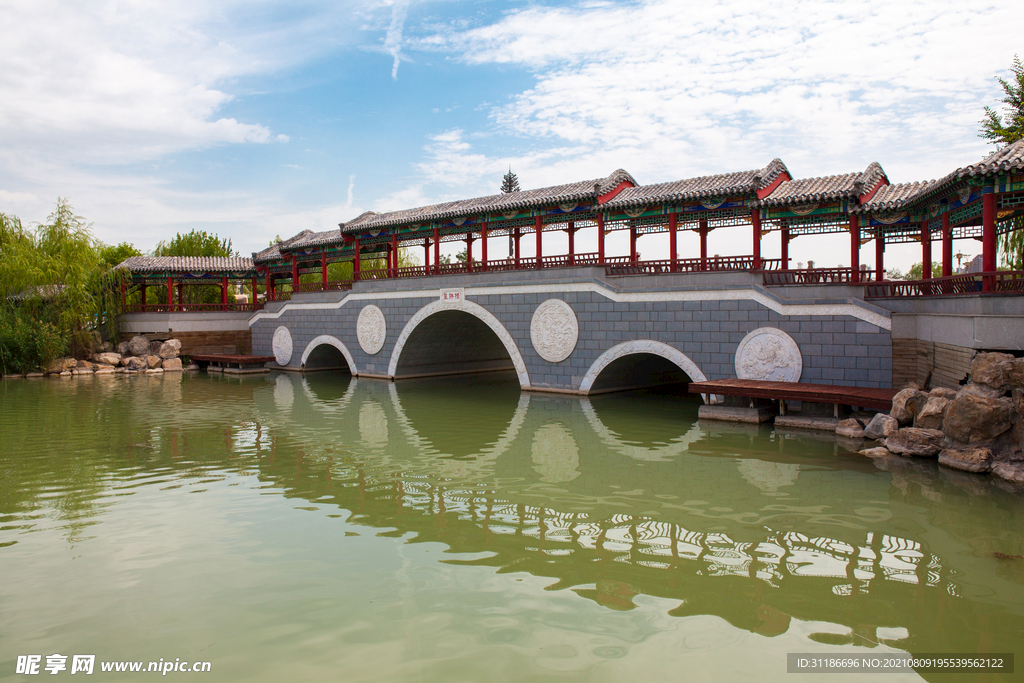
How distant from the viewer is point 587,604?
4758 mm

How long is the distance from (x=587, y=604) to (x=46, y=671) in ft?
11.2

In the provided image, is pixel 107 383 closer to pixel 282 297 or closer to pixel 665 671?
pixel 282 297

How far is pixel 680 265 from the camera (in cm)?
1359

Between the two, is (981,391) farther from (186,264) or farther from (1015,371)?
(186,264)

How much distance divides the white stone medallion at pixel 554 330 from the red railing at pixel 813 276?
418 centimetres

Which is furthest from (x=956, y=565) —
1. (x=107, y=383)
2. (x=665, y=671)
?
(x=107, y=383)

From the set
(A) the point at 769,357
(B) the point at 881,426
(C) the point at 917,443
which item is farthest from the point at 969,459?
(A) the point at 769,357

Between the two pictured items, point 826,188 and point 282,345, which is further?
point 282,345

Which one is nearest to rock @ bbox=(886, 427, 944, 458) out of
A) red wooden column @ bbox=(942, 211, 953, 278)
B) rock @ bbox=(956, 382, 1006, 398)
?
rock @ bbox=(956, 382, 1006, 398)

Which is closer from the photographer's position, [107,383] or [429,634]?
[429,634]

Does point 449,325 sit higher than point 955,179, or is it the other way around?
point 955,179

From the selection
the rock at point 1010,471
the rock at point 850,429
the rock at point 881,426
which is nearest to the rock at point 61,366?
the rock at point 850,429

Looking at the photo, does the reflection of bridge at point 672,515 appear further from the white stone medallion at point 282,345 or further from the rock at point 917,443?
the white stone medallion at point 282,345

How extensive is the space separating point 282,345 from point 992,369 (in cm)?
2079
